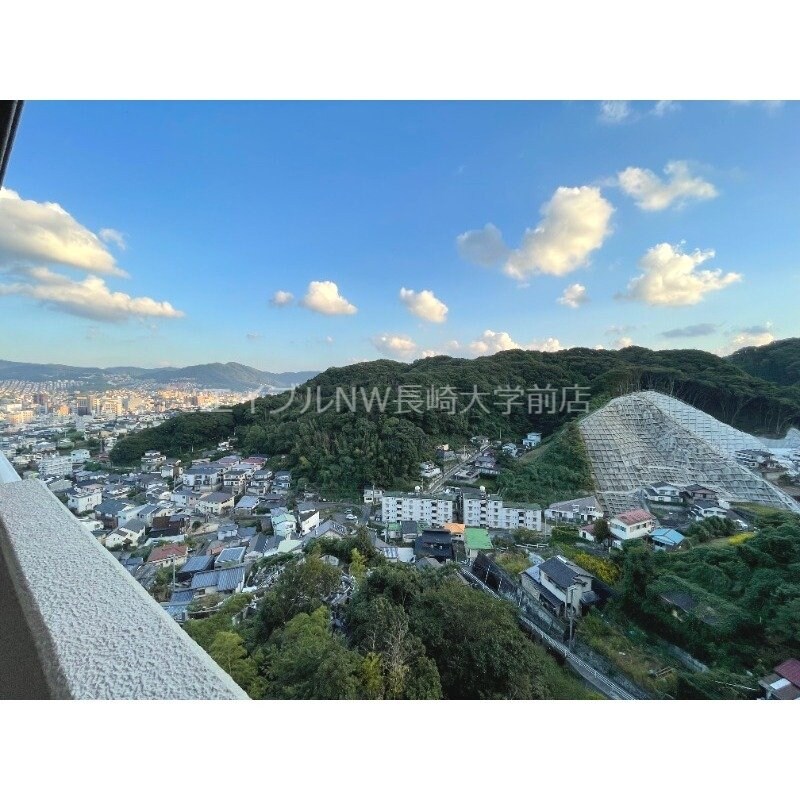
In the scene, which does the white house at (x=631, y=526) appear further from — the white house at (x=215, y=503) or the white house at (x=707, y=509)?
the white house at (x=215, y=503)

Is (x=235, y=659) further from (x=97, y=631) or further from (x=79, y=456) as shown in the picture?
(x=79, y=456)

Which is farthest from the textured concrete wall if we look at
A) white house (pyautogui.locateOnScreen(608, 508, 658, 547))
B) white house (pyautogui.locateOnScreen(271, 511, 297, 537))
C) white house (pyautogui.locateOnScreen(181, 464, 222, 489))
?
white house (pyautogui.locateOnScreen(181, 464, 222, 489))

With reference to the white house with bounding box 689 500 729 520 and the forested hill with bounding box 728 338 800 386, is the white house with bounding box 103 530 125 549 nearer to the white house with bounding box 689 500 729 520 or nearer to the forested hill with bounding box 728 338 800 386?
the white house with bounding box 689 500 729 520

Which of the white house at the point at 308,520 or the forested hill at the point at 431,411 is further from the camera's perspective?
the forested hill at the point at 431,411

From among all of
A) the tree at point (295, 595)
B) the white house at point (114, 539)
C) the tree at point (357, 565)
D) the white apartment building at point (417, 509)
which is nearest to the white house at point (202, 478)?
the white house at point (114, 539)

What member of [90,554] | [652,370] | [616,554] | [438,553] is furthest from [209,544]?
[652,370]
